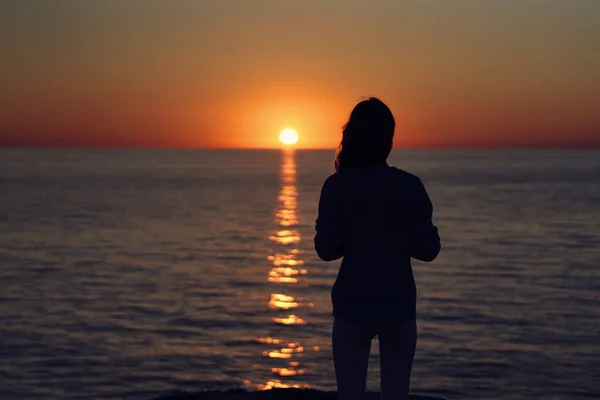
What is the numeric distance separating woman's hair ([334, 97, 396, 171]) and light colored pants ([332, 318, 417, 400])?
0.93 meters

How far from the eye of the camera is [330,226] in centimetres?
487

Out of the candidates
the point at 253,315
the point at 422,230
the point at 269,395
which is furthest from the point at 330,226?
the point at 253,315

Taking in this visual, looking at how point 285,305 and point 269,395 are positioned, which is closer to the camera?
point 269,395

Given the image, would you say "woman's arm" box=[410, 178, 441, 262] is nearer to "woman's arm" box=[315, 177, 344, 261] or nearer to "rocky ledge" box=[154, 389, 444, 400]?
"woman's arm" box=[315, 177, 344, 261]

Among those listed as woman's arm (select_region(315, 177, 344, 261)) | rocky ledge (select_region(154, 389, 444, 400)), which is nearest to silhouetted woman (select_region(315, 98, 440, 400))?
woman's arm (select_region(315, 177, 344, 261))

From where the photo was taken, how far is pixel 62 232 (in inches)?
1604

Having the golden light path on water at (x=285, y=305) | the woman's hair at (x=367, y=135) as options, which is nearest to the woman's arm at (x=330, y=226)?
the woman's hair at (x=367, y=135)

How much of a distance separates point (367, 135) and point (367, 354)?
1.26m

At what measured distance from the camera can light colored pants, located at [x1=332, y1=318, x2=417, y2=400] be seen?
4.93 meters

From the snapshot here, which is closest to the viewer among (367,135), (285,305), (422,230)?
(422,230)

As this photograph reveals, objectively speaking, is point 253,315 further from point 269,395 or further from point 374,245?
point 374,245

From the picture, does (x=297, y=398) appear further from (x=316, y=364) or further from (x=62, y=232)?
(x=62, y=232)

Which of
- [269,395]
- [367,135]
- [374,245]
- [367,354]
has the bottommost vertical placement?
[269,395]

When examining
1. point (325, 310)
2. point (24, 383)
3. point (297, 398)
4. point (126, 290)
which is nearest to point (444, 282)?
point (325, 310)
